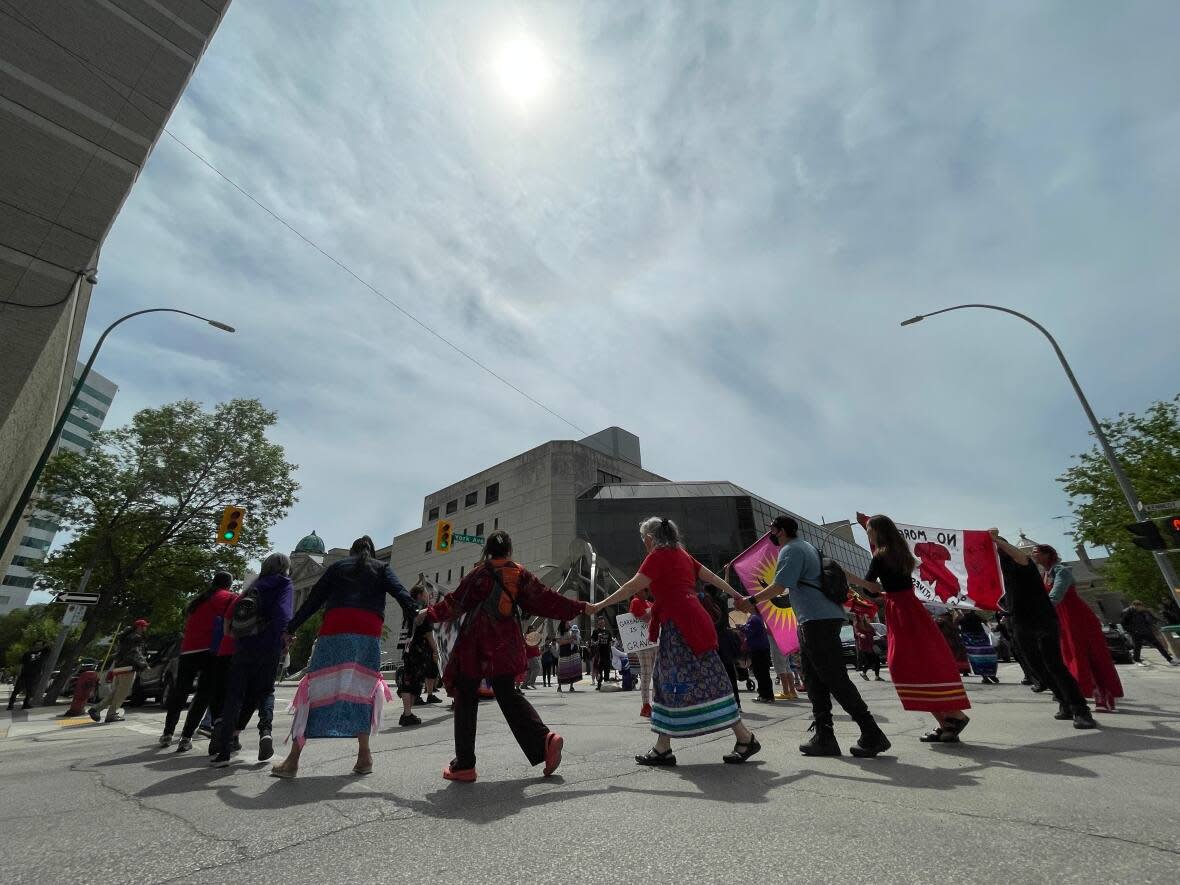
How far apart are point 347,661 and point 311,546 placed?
9358 centimetres

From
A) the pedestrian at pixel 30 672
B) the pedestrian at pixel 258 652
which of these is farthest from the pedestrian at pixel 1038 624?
the pedestrian at pixel 30 672

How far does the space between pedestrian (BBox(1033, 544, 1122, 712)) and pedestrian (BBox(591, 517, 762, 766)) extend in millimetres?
4260

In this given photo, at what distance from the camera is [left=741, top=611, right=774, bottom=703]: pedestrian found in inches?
334

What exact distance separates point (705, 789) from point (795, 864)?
1237mm

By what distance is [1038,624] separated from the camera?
544 cm

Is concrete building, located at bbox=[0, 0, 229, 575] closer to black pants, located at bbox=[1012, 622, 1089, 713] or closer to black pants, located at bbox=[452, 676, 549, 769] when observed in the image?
black pants, located at bbox=[452, 676, 549, 769]

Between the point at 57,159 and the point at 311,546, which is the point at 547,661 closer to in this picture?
the point at 57,159

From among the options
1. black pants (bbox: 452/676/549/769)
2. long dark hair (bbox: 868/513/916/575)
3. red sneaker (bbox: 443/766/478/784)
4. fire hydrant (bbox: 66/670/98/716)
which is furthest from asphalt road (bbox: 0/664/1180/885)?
fire hydrant (bbox: 66/670/98/716)

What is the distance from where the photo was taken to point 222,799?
3258 millimetres

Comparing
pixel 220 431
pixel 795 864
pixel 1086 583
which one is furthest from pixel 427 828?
pixel 1086 583

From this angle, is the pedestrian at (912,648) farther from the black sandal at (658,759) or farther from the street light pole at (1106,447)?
the street light pole at (1106,447)

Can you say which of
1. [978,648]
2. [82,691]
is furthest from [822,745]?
[82,691]

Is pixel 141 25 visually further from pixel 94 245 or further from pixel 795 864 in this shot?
pixel 795 864

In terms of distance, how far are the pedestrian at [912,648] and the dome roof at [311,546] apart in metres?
94.4
